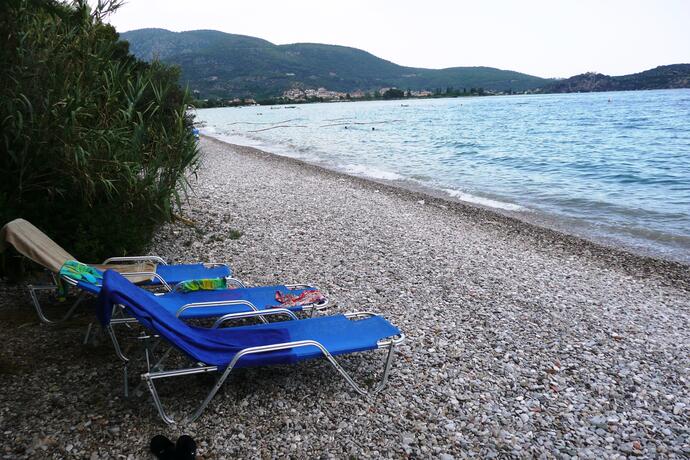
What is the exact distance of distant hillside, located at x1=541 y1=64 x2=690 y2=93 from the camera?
351 ft

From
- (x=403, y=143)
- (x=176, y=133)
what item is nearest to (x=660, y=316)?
(x=176, y=133)

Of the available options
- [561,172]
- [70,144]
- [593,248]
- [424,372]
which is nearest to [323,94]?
[561,172]

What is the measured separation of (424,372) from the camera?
413cm

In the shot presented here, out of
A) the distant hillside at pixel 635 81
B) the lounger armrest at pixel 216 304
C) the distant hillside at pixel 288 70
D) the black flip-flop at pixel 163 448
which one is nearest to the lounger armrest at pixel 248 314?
the lounger armrest at pixel 216 304

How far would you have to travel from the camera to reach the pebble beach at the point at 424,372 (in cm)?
321

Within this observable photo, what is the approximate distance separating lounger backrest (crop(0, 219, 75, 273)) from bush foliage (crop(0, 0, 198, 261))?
1102 millimetres

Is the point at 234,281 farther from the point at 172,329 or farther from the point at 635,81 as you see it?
the point at 635,81

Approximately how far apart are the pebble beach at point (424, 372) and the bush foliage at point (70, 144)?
94cm

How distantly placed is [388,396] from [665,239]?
9445mm

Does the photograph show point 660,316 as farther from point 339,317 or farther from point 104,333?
point 104,333

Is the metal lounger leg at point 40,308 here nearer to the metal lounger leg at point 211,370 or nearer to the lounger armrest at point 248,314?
the lounger armrest at point 248,314

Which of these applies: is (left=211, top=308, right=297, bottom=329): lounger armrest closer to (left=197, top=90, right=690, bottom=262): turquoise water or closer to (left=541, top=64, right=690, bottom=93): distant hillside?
(left=197, top=90, right=690, bottom=262): turquoise water

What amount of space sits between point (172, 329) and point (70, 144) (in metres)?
2.89

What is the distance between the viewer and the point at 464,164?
22453mm
